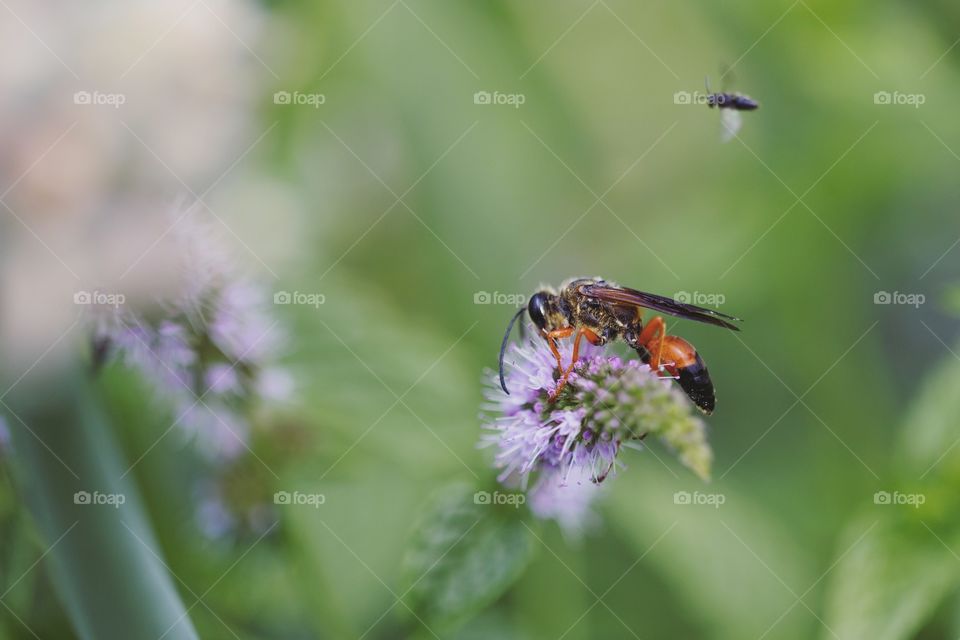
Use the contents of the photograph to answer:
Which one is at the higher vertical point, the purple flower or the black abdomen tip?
the black abdomen tip

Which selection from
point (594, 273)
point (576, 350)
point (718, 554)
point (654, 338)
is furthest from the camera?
point (594, 273)

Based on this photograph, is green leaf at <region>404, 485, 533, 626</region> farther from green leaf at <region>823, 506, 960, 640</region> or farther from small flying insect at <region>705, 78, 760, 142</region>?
small flying insect at <region>705, 78, 760, 142</region>

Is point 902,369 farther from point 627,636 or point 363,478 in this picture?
point 363,478

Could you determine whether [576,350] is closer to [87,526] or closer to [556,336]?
[556,336]

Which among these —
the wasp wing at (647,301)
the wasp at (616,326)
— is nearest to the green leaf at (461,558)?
the wasp at (616,326)

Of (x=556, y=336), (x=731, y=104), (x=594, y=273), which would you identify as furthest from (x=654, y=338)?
(x=594, y=273)

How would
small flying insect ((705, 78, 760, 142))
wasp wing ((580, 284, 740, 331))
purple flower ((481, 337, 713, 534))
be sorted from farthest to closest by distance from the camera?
small flying insect ((705, 78, 760, 142)) < wasp wing ((580, 284, 740, 331)) < purple flower ((481, 337, 713, 534))

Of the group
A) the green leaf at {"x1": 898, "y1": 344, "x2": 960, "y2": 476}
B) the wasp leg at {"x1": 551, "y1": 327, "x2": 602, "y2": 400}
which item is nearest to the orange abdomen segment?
the wasp leg at {"x1": 551, "y1": 327, "x2": 602, "y2": 400}
